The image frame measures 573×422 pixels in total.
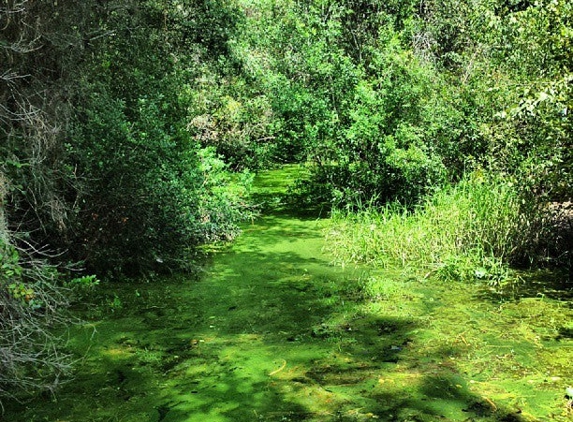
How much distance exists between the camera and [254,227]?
8766 mm

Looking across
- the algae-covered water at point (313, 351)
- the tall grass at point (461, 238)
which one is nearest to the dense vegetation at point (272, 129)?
the tall grass at point (461, 238)

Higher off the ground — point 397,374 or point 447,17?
point 447,17

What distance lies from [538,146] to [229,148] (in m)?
6.64

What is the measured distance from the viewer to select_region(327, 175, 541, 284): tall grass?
20.6 ft

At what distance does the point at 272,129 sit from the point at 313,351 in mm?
5969

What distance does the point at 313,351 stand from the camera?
439 centimetres

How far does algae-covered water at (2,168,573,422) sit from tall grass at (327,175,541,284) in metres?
0.35

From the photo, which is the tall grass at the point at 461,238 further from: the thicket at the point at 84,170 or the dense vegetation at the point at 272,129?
the thicket at the point at 84,170

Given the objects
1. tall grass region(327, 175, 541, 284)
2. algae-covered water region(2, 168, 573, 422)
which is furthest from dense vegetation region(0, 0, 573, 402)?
algae-covered water region(2, 168, 573, 422)

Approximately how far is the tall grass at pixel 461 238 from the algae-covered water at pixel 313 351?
14.0 inches

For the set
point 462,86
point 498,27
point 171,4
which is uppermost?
point 171,4

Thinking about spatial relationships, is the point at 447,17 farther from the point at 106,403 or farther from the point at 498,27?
the point at 106,403

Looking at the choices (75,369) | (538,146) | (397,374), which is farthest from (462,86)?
(75,369)

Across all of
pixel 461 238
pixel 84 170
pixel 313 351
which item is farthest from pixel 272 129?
pixel 313 351
